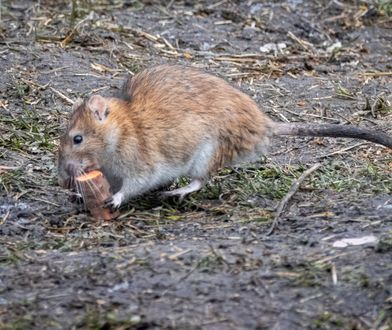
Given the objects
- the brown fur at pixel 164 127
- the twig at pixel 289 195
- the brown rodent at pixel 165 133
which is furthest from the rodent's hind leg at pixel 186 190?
the twig at pixel 289 195

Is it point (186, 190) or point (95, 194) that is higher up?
point (95, 194)

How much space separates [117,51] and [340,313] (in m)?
6.17

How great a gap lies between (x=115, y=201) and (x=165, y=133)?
0.65m

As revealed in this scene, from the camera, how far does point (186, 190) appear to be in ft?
25.5

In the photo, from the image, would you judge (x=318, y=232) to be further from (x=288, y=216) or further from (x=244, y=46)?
(x=244, y=46)

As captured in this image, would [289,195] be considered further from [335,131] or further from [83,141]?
[83,141]

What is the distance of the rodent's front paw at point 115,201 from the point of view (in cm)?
734

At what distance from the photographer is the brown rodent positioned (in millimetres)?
7551

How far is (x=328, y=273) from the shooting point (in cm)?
586

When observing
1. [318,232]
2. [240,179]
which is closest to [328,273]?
[318,232]

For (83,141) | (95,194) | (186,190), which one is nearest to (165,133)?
(186,190)

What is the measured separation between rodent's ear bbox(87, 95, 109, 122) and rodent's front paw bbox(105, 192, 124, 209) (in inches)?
22.3

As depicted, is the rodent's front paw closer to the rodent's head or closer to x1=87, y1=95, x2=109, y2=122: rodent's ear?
the rodent's head

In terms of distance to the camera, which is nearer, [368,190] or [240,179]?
[368,190]
